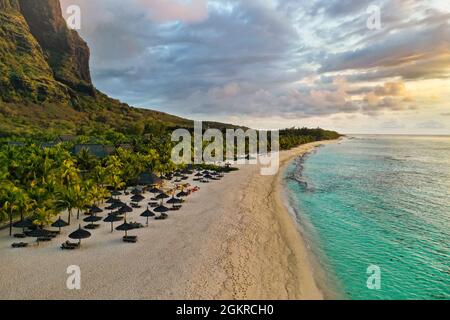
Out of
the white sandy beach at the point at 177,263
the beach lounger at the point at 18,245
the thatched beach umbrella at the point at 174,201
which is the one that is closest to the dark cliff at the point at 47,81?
the thatched beach umbrella at the point at 174,201

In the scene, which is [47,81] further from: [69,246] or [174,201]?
[69,246]

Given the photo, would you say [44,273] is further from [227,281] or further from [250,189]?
[250,189]

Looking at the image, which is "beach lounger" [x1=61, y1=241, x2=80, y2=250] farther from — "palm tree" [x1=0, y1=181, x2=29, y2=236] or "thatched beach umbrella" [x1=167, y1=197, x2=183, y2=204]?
"thatched beach umbrella" [x1=167, y1=197, x2=183, y2=204]

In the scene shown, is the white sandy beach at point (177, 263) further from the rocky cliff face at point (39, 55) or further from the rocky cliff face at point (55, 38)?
the rocky cliff face at point (55, 38)

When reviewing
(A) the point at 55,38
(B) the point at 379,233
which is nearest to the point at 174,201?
(B) the point at 379,233

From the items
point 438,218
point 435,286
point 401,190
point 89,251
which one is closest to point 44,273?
point 89,251
